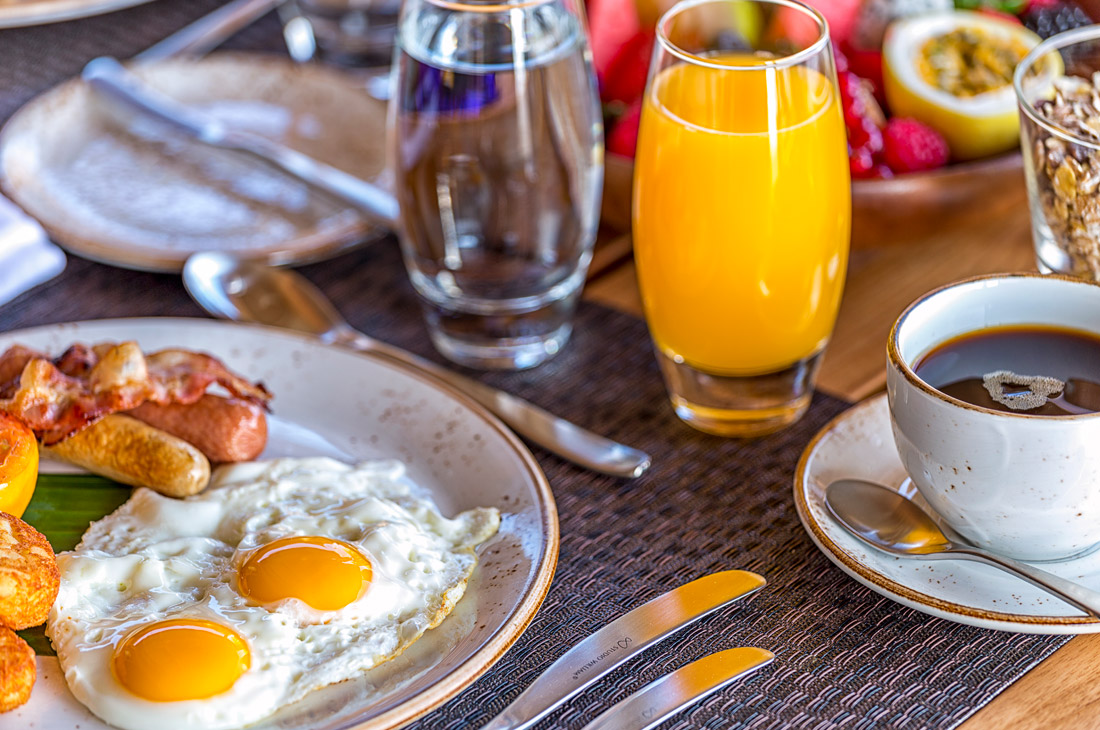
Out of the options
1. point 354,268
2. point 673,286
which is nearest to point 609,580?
point 673,286

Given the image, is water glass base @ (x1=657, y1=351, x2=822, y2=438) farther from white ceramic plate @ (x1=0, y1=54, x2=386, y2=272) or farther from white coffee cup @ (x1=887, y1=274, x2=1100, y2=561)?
white ceramic plate @ (x1=0, y1=54, x2=386, y2=272)

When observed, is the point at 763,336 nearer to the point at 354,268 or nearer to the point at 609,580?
the point at 609,580

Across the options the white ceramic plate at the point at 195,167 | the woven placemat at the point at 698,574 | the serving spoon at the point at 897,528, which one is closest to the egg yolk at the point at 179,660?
the woven placemat at the point at 698,574

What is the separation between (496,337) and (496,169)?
8.7 inches

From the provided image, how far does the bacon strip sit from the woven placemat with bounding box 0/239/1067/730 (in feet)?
1.10

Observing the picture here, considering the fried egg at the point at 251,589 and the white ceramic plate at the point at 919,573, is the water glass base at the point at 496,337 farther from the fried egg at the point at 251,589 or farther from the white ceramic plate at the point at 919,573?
the white ceramic plate at the point at 919,573

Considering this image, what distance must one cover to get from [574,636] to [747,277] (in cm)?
45

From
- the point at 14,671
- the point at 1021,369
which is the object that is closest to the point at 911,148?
the point at 1021,369

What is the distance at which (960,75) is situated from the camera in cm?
177

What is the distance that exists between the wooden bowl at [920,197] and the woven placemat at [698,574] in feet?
0.89

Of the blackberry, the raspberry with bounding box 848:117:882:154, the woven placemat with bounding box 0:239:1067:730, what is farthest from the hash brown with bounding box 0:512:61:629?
the blackberry

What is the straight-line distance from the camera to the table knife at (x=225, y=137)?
1.73m

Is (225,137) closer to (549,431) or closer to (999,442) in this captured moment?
(549,431)

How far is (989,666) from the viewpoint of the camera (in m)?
1.06
